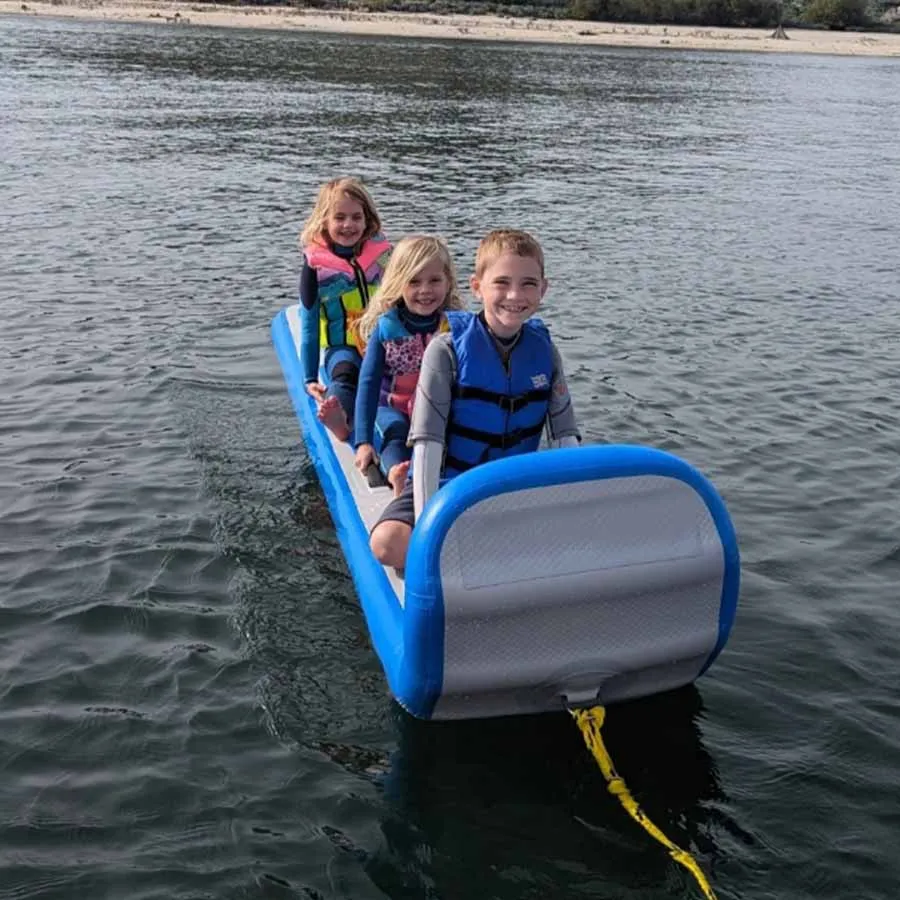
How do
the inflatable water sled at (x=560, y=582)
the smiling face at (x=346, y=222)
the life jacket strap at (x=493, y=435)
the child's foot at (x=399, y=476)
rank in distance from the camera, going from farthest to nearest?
the smiling face at (x=346, y=222) → the child's foot at (x=399, y=476) → the life jacket strap at (x=493, y=435) → the inflatable water sled at (x=560, y=582)

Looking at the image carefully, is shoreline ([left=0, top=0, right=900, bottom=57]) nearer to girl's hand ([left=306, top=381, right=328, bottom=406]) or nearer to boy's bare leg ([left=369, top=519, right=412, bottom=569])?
girl's hand ([left=306, top=381, right=328, bottom=406])

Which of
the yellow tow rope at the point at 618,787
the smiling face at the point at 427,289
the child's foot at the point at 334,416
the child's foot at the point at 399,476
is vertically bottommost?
the yellow tow rope at the point at 618,787

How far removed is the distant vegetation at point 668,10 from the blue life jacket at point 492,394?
247 ft

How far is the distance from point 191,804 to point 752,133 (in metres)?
26.6

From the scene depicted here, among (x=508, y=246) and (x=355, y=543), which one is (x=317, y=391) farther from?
(x=508, y=246)

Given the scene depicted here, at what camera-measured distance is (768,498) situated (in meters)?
7.56

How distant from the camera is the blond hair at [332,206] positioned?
291 inches

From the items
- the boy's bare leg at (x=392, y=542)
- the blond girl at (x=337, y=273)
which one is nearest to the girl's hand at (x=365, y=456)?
the boy's bare leg at (x=392, y=542)

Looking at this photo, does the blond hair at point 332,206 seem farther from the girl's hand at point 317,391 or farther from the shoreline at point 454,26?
the shoreline at point 454,26

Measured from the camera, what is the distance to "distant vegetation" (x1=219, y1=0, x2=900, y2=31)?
257ft

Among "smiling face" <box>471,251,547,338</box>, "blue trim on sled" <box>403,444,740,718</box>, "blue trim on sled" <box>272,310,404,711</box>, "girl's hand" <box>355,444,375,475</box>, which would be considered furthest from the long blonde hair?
"blue trim on sled" <box>403,444,740,718</box>

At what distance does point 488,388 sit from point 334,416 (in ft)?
5.54

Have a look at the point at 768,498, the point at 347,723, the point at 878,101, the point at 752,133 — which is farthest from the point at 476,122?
the point at 347,723

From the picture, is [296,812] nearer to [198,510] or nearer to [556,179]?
[198,510]
